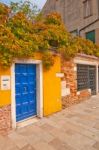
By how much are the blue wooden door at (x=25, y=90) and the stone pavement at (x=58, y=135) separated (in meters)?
0.54

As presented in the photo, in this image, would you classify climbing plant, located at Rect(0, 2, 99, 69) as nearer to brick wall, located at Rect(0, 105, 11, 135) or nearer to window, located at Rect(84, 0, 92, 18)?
brick wall, located at Rect(0, 105, 11, 135)

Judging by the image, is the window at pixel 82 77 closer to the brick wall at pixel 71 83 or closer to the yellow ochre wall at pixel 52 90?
the brick wall at pixel 71 83

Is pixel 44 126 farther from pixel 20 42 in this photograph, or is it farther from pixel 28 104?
pixel 20 42

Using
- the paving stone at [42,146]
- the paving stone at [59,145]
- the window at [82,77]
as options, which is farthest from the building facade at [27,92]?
the window at [82,77]

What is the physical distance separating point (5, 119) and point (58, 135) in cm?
159

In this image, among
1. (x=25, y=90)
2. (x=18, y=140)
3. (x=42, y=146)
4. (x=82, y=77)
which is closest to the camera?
(x=42, y=146)

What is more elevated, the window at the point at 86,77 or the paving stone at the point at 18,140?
the window at the point at 86,77

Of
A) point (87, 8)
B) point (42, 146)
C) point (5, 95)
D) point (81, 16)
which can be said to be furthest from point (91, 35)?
point (42, 146)

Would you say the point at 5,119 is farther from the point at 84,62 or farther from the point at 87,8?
the point at 87,8

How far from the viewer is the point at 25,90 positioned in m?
6.89

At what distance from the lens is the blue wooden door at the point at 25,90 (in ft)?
21.6

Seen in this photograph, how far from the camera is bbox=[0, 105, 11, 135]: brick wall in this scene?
18.9 ft

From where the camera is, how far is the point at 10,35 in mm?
5867

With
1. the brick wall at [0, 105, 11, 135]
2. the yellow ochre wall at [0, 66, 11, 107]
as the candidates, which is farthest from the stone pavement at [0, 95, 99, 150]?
the yellow ochre wall at [0, 66, 11, 107]
